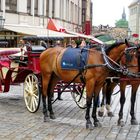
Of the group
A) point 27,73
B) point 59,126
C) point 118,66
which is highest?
point 118,66

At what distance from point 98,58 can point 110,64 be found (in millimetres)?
293

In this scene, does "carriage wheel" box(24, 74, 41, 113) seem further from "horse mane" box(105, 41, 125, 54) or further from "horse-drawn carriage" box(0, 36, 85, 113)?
"horse mane" box(105, 41, 125, 54)

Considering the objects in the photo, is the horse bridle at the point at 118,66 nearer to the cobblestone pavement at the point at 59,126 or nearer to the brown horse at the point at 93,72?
the brown horse at the point at 93,72

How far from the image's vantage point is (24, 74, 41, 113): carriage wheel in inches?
445

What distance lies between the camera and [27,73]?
12.6 meters

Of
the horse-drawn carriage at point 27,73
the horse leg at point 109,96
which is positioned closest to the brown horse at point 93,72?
the horse-drawn carriage at point 27,73

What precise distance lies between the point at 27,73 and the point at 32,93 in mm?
1222

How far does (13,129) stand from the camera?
30.7 ft

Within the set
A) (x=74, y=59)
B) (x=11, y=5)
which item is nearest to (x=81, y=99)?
(x=74, y=59)

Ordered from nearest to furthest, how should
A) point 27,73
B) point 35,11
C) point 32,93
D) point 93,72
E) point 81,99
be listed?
point 93,72 → point 32,93 → point 81,99 → point 27,73 → point 35,11

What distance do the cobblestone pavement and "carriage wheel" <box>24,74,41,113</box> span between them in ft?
0.58

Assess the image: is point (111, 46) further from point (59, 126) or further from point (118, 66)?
point (59, 126)

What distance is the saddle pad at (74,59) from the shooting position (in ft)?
32.5

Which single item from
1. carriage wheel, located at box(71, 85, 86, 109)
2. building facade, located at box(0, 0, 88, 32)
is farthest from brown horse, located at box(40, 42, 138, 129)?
building facade, located at box(0, 0, 88, 32)
